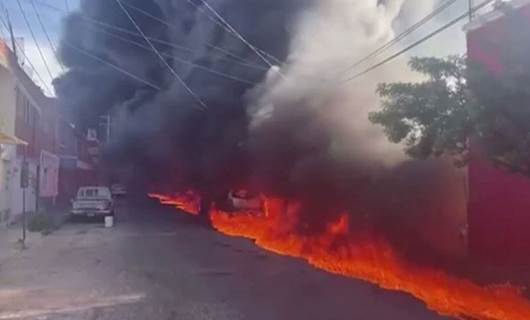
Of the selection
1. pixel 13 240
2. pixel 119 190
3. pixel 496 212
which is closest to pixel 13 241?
pixel 13 240

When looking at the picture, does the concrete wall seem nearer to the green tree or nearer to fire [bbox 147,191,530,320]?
fire [bbox 147,191,530,320]

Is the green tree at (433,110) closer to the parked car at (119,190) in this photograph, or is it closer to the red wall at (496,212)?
the red wall at (496,212)

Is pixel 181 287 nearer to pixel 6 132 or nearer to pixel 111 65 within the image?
pixel 6 132

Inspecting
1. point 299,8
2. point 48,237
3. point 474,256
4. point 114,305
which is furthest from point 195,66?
point 114,305

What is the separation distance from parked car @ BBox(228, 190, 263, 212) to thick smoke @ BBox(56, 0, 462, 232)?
1.88ft

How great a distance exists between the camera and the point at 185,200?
138 ft

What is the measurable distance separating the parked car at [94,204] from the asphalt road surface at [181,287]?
10.7m

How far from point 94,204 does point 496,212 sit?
19354 mm

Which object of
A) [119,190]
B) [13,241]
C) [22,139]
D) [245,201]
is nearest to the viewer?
[13,241]

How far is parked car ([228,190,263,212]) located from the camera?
88.4 ft

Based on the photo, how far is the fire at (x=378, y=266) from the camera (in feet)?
33.4

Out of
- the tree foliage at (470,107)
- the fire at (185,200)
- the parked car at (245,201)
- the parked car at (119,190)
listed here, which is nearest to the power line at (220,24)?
the parked car at (245,201)

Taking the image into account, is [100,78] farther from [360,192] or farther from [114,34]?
[360,192]

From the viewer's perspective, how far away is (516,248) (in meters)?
13.9
